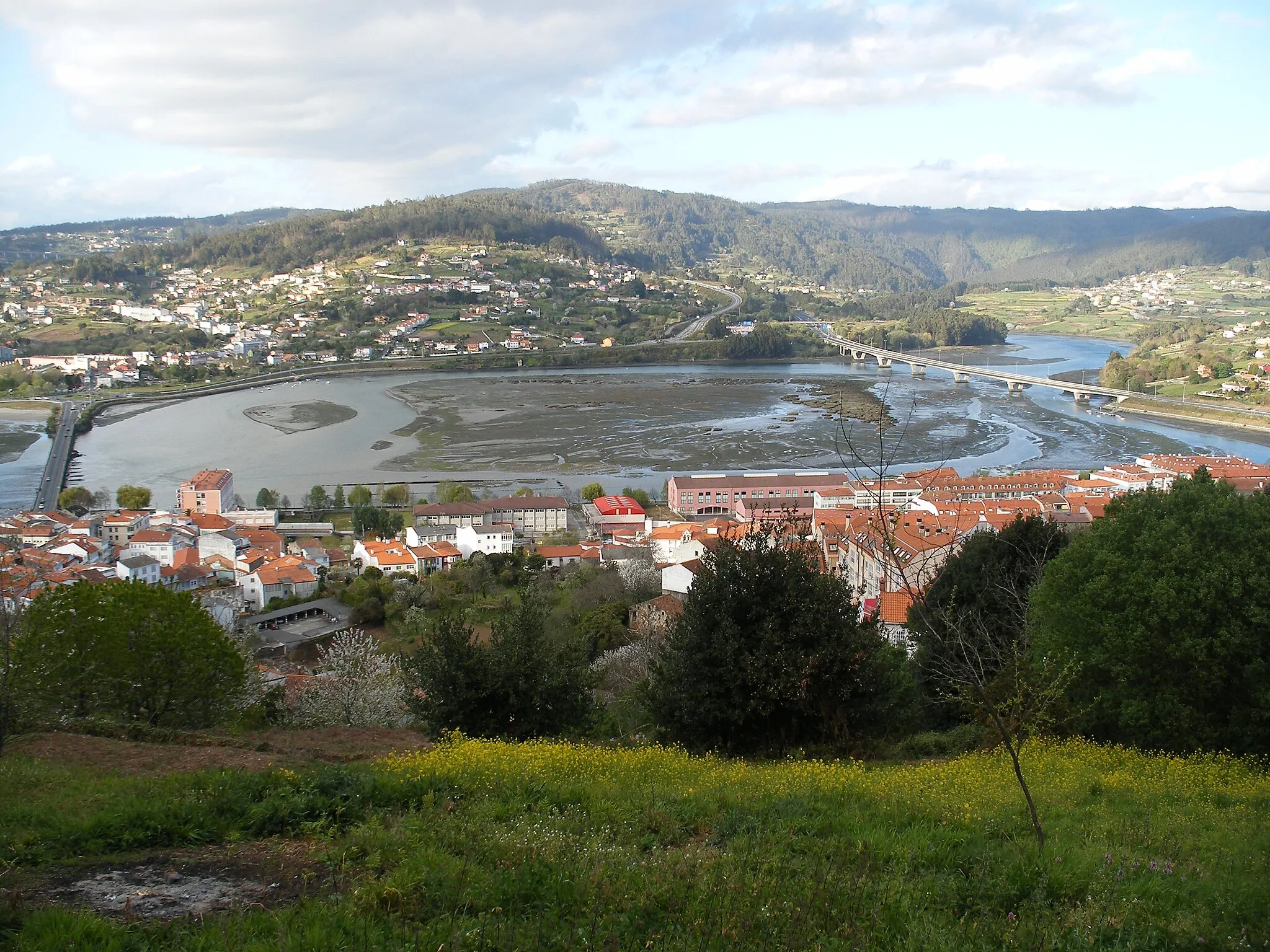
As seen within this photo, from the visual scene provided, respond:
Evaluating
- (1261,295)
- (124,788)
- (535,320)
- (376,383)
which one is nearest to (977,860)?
(124,788)

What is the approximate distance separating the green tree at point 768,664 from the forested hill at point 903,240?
367 feet

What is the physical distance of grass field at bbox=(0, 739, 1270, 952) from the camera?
2.15 m

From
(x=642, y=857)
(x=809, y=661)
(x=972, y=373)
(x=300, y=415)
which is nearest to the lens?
(x=642, y=857)

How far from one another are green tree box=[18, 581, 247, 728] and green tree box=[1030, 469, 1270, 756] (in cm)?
575

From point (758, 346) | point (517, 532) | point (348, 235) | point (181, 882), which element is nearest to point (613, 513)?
point (517, 532)

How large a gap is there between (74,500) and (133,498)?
150 cm

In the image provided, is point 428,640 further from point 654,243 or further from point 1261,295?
point 654,243

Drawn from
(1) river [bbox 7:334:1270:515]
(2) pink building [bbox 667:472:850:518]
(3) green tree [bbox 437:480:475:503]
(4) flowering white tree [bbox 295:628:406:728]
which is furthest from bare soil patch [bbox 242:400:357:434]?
(4) flowering white tree [bbox 295:628:406:728]

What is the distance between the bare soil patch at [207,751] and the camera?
405 centimetres

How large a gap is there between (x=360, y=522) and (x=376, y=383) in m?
27.7

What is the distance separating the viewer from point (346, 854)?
2.63 meters

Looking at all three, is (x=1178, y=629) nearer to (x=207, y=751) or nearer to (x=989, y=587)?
(x=989, y=587)

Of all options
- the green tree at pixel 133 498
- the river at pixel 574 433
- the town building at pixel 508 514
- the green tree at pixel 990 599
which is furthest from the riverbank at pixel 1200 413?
the green tree at pixel 133 498

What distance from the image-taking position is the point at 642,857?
2729 millimetres
